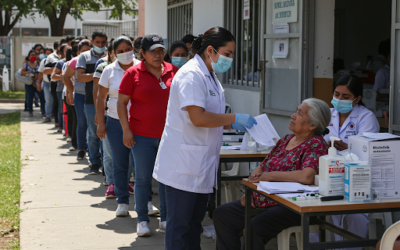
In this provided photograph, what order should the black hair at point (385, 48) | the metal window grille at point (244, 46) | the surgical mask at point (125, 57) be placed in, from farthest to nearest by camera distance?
1. the metal window grille at point (244, 46)
2. the black hair at point (385, 48)
3. the surgical mask at point (125, 57)

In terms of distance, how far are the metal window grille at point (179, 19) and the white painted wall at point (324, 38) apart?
410cm

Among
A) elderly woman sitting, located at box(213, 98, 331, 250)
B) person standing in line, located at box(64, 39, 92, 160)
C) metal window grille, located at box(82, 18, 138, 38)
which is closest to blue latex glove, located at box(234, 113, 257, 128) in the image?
elderly woman sitting, located at box(213, 98, 331, 250)

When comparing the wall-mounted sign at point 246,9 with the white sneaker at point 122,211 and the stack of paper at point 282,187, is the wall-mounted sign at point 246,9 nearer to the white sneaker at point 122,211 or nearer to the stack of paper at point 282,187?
the white sneaker at point 122,211

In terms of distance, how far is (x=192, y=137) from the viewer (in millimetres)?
3357

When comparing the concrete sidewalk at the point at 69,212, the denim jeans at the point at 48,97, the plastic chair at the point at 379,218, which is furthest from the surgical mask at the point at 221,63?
Answer: the denim jeans at the point at 48,97

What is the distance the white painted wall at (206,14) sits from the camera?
26.7 ft

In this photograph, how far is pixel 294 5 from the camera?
19.4ft

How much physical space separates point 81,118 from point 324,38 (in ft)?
14.1

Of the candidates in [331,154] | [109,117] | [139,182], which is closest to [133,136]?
[139,182]

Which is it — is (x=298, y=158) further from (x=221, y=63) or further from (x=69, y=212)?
(x=69, y=212)

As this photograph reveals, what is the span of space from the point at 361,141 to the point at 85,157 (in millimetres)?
7021

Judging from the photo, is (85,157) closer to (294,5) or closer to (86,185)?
(86,185)

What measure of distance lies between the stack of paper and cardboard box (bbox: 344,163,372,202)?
31cm

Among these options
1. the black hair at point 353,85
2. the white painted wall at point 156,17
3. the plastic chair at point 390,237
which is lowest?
the plastic chair at point 390,237
